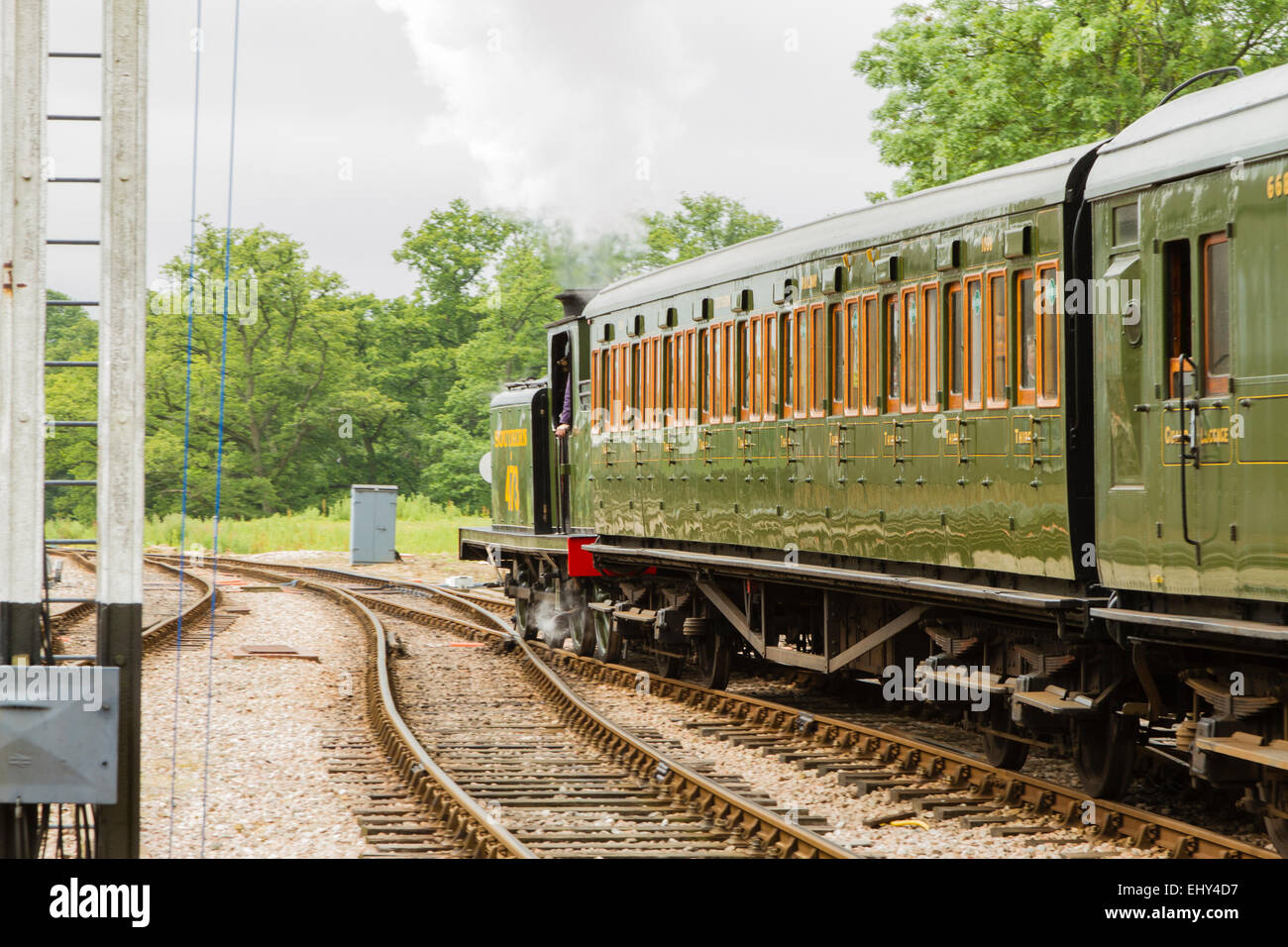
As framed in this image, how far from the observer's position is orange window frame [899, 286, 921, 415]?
438 inches

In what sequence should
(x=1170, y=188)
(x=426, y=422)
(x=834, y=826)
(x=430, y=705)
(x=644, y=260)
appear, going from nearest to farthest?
1. (x=1170, y=188)
2. (x=834, y=826)
3. (x=430, y=705)
4. (x=644, y=260)
5. (x=426, y=422)

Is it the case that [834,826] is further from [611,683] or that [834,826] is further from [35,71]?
[611,683]

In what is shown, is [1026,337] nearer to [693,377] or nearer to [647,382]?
[693,377]

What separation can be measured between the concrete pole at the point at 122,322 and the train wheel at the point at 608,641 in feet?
42.8

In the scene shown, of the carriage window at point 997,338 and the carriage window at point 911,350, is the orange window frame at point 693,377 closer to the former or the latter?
the carriage window at point 911,350

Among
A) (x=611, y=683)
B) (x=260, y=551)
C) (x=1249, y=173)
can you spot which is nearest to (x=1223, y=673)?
(x=1249, y=173)

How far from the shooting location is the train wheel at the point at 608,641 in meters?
19.0

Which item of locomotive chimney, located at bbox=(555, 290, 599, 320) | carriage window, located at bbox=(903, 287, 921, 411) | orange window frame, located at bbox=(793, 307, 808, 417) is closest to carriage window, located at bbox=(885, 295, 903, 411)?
carriage window, located at bbox=(903, 287, 921, 411)

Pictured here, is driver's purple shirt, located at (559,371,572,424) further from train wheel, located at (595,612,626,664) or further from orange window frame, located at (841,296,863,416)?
orange window frame, located at (841,296,863,416)

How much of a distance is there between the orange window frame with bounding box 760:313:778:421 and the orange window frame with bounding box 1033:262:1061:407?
420 cm

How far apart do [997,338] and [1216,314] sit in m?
2.08

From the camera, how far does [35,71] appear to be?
5.68m

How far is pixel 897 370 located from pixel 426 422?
189 ft

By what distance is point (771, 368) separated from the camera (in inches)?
543
